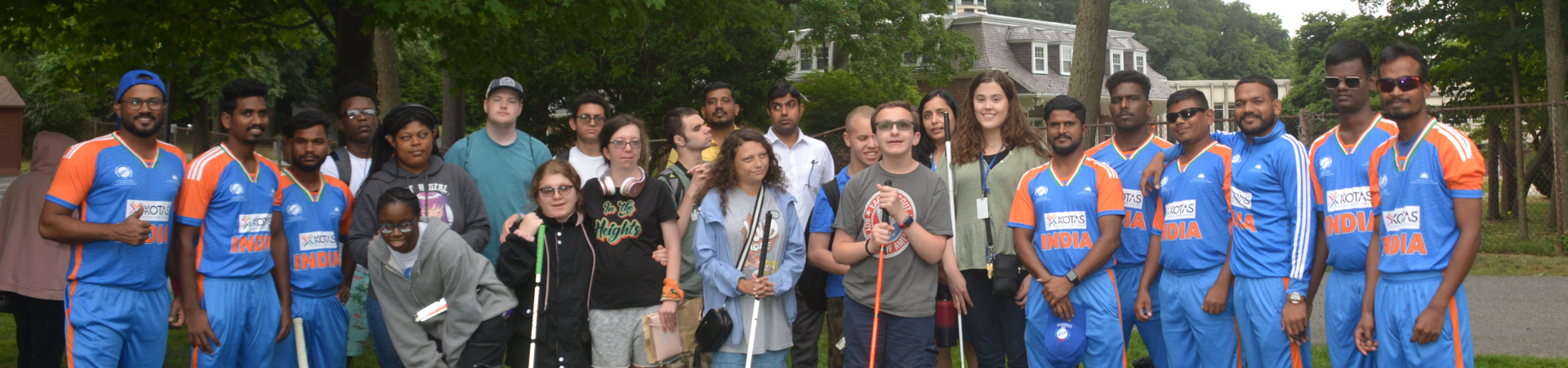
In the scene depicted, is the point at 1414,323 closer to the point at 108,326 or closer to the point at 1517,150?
the point at 108,326

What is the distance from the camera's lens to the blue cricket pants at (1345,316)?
13.0ft

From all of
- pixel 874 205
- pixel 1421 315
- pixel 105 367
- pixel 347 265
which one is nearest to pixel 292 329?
pixel 347 265

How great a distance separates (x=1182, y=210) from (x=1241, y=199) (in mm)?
271

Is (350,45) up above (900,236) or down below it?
above

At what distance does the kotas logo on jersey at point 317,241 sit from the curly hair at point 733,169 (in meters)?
1.80

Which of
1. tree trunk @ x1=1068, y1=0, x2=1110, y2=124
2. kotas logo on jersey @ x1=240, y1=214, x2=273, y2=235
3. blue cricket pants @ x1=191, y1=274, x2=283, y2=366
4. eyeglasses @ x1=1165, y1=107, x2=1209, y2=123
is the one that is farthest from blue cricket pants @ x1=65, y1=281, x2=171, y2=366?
tree trunk @ x1=1068, y1=0, x2=1110, y2=124

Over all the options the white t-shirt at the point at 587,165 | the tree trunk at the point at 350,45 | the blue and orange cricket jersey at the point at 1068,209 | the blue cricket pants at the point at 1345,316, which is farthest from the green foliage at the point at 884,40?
the blue cricket pants at the point at 1345,316

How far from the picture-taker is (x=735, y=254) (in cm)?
470

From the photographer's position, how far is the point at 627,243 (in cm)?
473

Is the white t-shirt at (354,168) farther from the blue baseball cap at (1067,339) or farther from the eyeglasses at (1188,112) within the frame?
the eyeglasses at (1188,112)

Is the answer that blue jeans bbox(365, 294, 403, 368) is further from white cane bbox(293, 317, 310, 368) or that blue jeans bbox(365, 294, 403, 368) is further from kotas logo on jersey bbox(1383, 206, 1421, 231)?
kotas logo on jersey bbox(1383, 206, 1421, 231)

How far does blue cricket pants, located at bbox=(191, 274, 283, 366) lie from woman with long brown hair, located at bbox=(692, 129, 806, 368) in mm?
1978

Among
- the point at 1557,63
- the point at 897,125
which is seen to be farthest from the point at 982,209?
the point at 1557,63

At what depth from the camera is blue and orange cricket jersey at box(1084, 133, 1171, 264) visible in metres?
4.81
